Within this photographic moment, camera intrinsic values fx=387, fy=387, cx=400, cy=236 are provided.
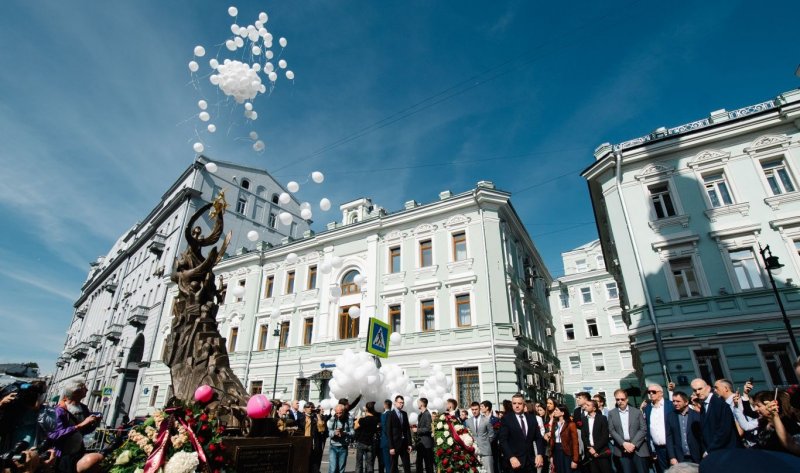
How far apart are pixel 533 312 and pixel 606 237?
688cm

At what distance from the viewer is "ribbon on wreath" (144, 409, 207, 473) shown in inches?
148

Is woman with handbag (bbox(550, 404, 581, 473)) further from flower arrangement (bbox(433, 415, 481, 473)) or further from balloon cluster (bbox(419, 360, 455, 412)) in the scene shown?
balloon cluster (bbox(419, 360, 455, 412))

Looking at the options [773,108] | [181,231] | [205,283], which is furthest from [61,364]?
[773,108]

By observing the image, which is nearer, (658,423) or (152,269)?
(658,423)

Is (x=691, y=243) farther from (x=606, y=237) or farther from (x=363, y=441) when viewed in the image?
(x=363, y=441)

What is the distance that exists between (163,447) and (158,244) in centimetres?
3867

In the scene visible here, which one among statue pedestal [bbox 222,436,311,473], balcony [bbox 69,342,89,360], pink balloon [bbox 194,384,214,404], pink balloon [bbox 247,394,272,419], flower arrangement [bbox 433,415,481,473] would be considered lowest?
flower arrangement [bbox 433,415,481,473]

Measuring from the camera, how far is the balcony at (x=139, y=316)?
3443 centimetres

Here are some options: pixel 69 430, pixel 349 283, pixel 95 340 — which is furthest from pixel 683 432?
pixel 95 340

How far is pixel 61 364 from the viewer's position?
56.5 meters

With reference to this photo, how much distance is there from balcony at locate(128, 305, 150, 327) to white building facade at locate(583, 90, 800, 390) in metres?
37.7

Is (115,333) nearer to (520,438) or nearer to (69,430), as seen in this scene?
(69,430)

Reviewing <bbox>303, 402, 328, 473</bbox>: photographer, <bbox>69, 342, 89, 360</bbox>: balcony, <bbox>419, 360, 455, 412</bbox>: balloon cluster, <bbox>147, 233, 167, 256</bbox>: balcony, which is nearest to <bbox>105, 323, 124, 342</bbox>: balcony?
<bbox>147, 233, 167, 256</bbox>: balcony

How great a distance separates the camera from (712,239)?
52.0 ft
